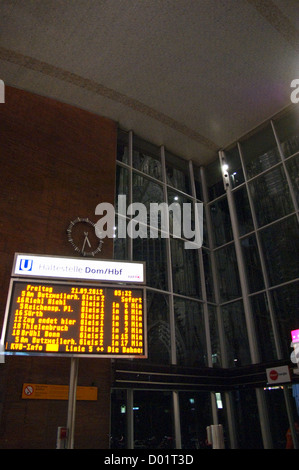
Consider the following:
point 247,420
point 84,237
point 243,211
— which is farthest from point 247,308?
point 84,237

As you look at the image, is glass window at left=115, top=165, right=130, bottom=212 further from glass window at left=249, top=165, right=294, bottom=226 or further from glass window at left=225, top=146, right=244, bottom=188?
glass window at left=249, top=165, right=294, bottom=226

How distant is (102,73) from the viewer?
34.8ft

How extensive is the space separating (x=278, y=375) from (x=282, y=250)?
4073 mm

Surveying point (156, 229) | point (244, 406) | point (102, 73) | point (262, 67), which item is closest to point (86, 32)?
point (102, 73)

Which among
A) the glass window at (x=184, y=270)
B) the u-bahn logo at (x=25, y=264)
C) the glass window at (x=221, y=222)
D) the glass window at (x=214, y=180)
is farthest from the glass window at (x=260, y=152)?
the u-bahn logo at (x=25, y=264)

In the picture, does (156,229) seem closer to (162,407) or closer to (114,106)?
(114,106)

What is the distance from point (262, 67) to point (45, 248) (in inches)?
341

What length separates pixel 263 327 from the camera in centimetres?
1121

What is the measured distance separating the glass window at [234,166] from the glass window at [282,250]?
107 inches

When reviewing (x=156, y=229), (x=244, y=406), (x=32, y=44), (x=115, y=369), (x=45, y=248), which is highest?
(x=32, y=44)

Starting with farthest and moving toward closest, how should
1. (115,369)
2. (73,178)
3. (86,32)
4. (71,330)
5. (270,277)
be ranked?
(270,277)
(73,178)
(86,32)
(115,369)
(71,330)

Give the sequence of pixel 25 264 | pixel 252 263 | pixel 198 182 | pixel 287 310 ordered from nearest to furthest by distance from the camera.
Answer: pixel 25 264 < pixel 287 310 < pixel 252 263 < pixel 198 182

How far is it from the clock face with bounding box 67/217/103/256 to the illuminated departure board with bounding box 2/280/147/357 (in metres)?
4.10

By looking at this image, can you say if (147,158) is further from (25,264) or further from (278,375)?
(25,264)
